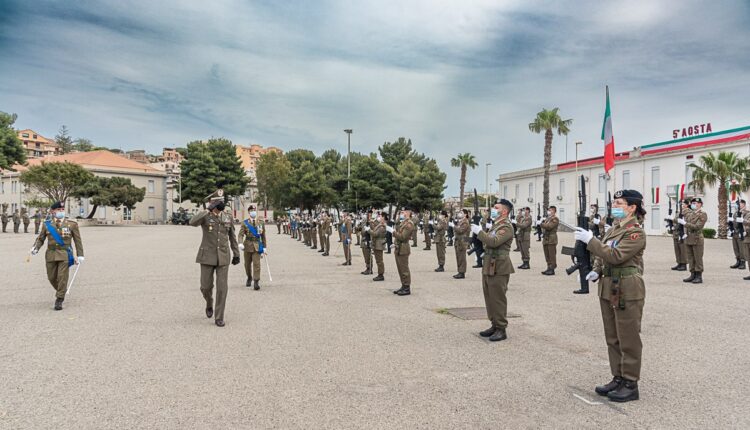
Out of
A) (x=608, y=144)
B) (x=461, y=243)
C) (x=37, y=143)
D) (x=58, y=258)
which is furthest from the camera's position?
(x=37, y=143)

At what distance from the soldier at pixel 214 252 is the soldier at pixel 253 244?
9.92 feet

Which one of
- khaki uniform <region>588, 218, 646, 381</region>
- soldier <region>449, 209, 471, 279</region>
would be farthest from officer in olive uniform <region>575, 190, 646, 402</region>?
soldier <region>449, 209, 471, 279</region>

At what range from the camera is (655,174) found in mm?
45469

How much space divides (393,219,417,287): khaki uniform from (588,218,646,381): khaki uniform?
598 cm

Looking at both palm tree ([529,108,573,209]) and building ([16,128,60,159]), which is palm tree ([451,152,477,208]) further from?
building ([16,128,60,159])

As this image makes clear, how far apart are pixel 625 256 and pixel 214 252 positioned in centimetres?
560

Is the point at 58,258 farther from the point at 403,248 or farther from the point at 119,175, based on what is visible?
the point at 119,175

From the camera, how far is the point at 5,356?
5.92m

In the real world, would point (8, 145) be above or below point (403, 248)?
above

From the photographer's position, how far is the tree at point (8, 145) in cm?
3756

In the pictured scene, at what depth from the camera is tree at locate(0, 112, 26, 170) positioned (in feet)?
123

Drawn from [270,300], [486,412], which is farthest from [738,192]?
[486,412]

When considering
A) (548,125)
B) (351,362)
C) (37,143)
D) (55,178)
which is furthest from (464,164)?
(37,143)

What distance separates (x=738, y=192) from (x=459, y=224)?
93.9 feet
